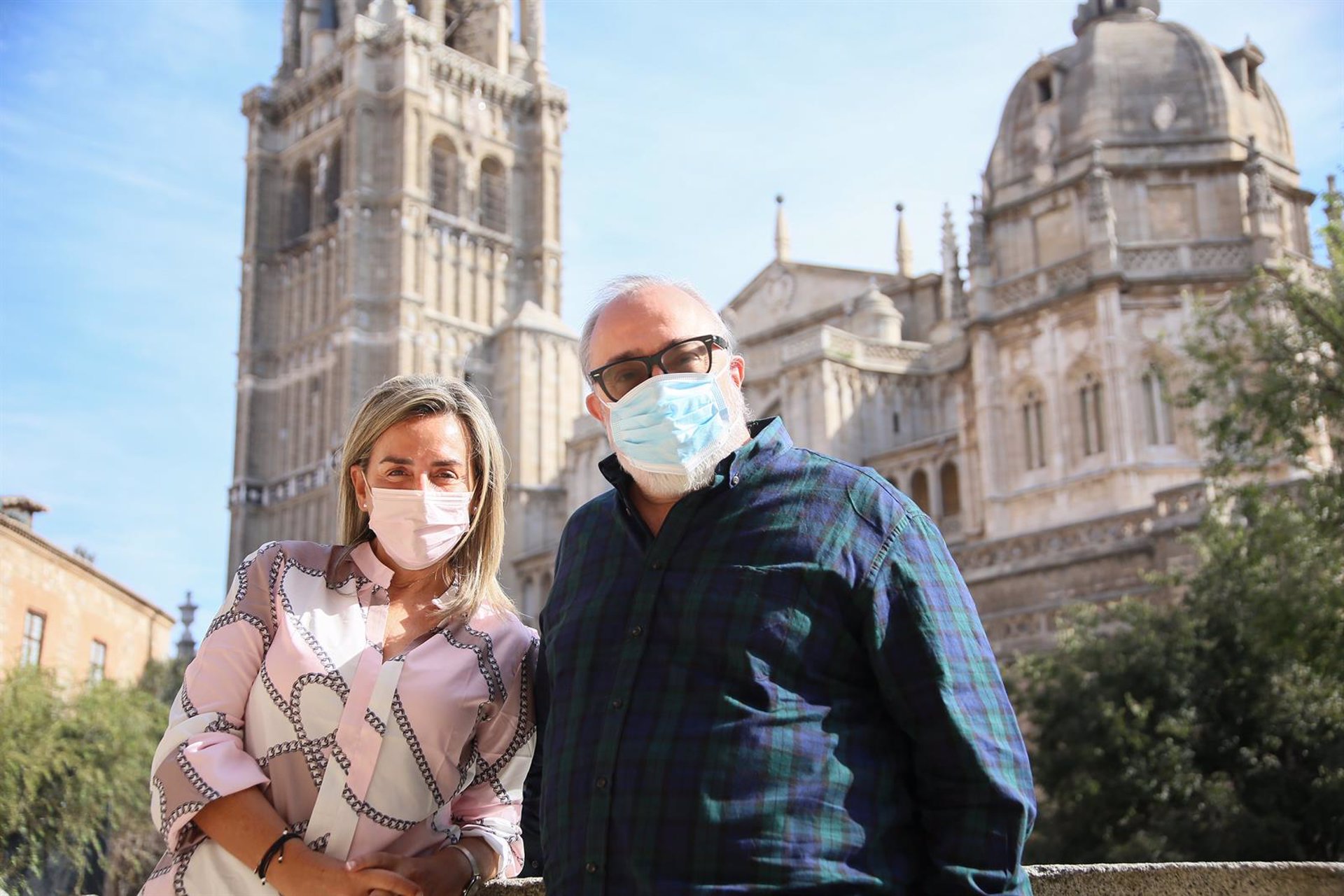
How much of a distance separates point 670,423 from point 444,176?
55556mm

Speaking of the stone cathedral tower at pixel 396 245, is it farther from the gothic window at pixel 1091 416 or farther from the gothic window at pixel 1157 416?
the gothic window at pixel 1157 416

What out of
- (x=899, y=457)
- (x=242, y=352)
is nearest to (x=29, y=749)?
(x=899, y=457)

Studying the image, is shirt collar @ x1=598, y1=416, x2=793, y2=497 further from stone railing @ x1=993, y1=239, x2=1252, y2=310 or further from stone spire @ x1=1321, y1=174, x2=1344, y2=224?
stone railing @ x1=993, y1=239, x2=1252, y2=310

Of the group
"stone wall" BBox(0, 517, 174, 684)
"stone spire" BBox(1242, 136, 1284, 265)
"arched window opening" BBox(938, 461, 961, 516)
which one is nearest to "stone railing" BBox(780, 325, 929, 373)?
"arched window opening" BBox(938, 461, 961, 516)

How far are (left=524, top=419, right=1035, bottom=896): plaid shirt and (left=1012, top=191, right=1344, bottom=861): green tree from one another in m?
13.2

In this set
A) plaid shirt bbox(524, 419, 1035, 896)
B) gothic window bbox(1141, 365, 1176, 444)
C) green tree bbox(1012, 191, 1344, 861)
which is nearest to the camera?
plaid shirt bbox(524, 419, 1035, 896)

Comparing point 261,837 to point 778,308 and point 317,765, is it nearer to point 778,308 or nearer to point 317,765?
point 317,765

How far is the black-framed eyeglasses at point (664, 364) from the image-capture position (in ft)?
11.0

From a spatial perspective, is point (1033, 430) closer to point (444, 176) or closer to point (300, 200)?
point (444, 176)

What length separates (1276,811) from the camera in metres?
16.8

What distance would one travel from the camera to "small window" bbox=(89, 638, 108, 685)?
1101 inches

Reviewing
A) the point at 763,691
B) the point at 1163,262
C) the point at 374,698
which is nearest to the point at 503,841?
the point at 374,698

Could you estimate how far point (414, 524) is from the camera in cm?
375

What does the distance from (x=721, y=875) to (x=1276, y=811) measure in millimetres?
16032
